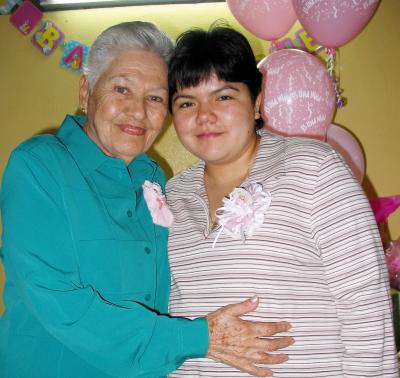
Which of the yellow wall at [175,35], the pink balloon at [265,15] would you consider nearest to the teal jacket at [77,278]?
the pink balloon at [265,15]

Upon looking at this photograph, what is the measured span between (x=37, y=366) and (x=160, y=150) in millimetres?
1881

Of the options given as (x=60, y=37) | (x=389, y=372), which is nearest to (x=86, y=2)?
(x=60, y=37)

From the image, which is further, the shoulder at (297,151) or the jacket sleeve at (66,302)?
the shoulder at (297,151)

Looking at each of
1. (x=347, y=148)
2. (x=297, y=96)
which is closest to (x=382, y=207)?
(x=347, y=148)

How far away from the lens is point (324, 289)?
1.28 meters

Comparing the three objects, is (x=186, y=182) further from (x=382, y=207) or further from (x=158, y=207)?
(x=382, y=207)

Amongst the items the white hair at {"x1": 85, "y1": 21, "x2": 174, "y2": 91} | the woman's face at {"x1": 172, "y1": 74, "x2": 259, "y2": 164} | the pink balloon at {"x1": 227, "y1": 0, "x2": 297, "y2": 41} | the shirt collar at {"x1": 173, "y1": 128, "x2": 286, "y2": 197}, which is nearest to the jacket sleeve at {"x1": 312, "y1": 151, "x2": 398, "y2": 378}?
the shirt collar at {"x1": 173, "y1": 128, "x2": 286, "y2": 197}

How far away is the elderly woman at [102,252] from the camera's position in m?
1.15

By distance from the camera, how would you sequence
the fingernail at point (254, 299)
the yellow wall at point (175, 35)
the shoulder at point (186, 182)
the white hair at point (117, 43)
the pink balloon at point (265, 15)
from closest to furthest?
the fingernail at point (254, 299)
the white hair at point (117, 43)
the shoulder at point (186, 182)
the pink balloon at point (265, 15)
the yellow wall at point (175, 35)

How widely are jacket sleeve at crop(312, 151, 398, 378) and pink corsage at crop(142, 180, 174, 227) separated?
508 millimetres

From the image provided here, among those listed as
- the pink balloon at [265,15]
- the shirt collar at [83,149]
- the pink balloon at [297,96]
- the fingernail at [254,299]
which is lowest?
the fingernail at [254,299]

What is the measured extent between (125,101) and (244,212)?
0.55 m

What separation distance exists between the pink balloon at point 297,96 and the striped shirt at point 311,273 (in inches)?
25.1

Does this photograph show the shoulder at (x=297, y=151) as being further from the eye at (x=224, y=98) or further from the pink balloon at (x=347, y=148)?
the pink balloon at (x=347, y=148)
